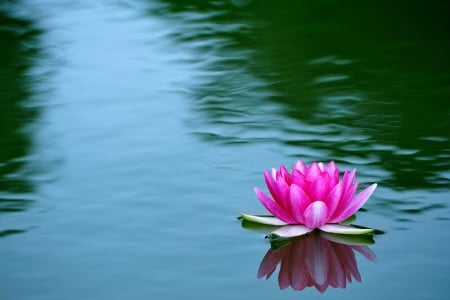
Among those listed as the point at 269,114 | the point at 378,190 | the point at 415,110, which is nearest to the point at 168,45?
the point at 269,114

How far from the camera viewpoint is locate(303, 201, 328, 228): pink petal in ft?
5.24

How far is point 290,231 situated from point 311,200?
0.06 meters

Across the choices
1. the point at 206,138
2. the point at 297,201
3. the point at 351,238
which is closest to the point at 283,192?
the point at 297,201

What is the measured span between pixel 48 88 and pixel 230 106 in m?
0.46

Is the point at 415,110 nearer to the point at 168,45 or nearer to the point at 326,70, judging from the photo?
the point at 326,70

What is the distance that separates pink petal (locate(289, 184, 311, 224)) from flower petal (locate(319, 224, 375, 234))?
48 mm

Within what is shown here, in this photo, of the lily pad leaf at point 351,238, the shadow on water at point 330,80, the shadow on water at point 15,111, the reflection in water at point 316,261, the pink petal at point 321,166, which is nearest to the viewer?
the reflection in water at point 316,261

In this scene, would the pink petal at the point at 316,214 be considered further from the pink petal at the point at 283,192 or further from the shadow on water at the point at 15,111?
the shadow on water at the point at 15,111

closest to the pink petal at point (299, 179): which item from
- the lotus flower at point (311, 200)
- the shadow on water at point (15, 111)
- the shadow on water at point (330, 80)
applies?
the lotus flower at point (311, 200)

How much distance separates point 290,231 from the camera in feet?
5.36

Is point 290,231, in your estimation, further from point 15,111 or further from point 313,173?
point 15,111

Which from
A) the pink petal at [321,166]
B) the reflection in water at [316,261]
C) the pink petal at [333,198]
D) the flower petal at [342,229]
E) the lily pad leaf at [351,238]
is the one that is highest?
the pink petal at [321,166]

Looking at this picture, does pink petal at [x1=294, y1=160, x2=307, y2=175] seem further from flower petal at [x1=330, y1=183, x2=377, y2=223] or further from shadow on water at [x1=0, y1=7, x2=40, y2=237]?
shadow on water at [x1=0, y1=7, x2=40, y2=237]

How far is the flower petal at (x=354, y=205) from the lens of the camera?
165cm
